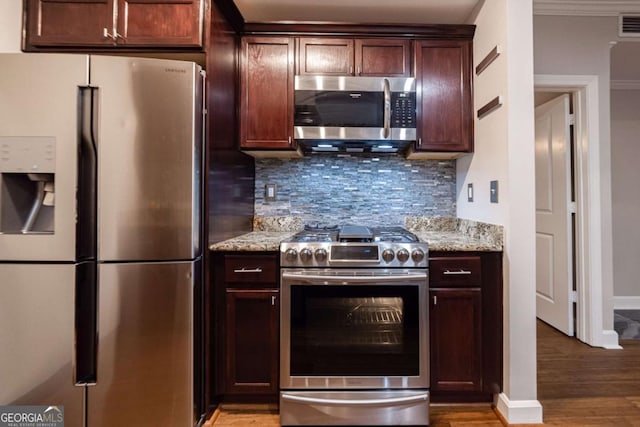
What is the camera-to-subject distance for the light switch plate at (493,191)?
182cm

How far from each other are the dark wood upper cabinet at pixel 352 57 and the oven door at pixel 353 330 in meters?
1.37

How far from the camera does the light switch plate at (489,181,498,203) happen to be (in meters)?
1.82

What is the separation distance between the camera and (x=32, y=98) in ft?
4.71

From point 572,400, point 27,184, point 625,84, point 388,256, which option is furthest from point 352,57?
point 625,84

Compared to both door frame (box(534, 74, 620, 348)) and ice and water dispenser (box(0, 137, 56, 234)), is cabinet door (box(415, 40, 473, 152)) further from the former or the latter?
ice and water dispenser (box(0, 137, 56, 234))

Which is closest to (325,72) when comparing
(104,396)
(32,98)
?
(32,98)

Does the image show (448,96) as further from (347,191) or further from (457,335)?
(457,335)

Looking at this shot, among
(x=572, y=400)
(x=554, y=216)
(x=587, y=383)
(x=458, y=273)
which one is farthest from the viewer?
(x=554, y=216)

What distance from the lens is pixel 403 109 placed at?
6.84ft

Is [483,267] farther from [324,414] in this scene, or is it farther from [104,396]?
[104,396]

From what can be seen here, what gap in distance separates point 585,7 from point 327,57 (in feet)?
7.13

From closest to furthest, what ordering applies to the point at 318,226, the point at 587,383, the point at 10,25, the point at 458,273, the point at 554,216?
the point at 10,25 < the point at 458,273 < the point at 587,383 < the point at 318,226 < the point at 554,216

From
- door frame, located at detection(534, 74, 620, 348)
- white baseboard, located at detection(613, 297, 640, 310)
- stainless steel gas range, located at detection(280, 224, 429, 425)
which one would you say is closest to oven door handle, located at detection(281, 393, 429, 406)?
stainless steel gas range, located at detection(280, 224, 429, 425)

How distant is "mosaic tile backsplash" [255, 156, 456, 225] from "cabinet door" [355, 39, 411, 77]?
0.66 m
